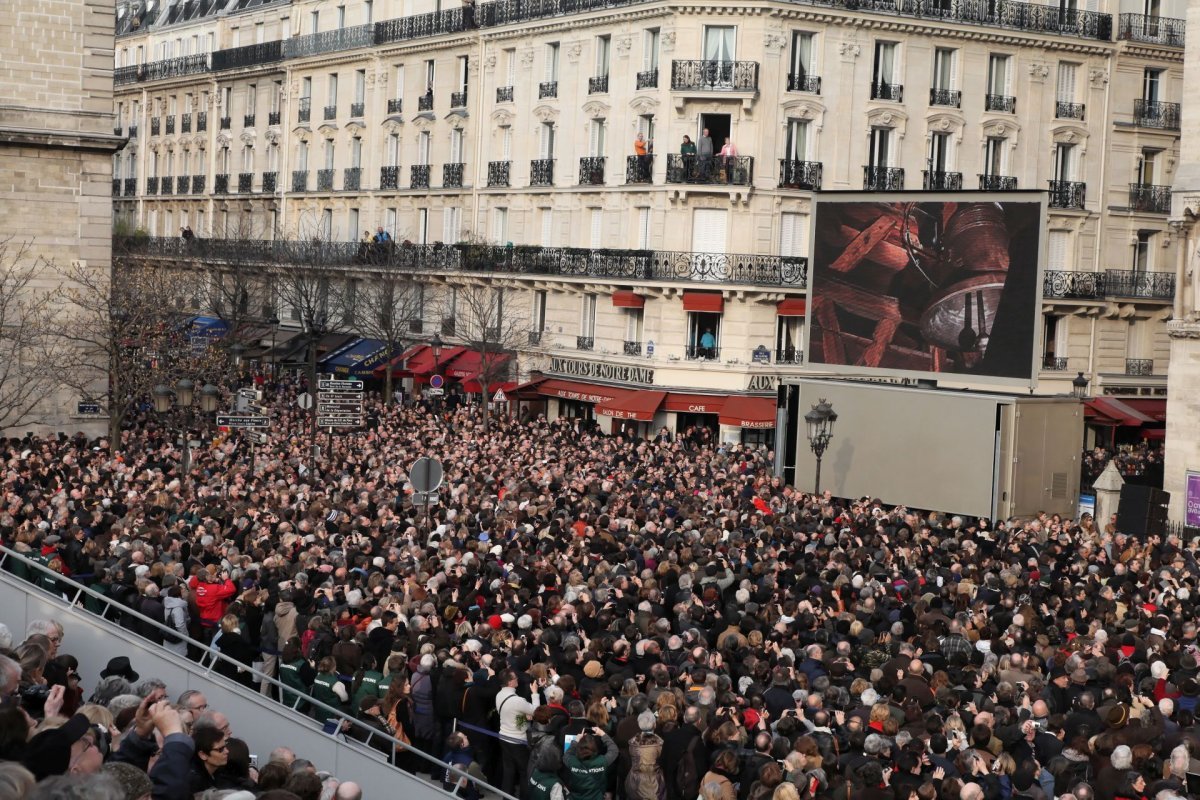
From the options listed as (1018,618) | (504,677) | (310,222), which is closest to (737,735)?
(504,677)

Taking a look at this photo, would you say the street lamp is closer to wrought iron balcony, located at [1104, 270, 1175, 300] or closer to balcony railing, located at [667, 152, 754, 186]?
balcony railing, located at [667, 152, 754, 186]

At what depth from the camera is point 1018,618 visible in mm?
19547

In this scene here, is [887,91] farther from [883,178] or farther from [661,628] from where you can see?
[661,628]

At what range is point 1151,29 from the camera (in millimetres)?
55281

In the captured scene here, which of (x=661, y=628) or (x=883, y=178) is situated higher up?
(x=883, y=178)

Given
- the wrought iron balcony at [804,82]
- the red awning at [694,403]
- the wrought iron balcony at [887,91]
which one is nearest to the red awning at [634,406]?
the red awning at [694,403]

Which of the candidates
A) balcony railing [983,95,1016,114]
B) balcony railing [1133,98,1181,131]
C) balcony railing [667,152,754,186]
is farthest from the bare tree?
balcony railing [1133,98,1181,131]

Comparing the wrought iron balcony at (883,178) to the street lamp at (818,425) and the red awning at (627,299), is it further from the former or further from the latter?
the street lamp at (818,425)

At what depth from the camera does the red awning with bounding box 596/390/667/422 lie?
4778 cm

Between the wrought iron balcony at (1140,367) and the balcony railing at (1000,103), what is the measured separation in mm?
8922

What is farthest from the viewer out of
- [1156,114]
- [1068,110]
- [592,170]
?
[1156,114]

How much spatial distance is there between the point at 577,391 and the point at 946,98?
13.9 m

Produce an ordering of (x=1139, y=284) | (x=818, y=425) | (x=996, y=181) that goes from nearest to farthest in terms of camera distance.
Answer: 1. (x=818, y=425)
2. (x=996, y=181)
3. (x=1139, y=284)

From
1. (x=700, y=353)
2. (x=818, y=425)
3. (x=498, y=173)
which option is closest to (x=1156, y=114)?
(x=700, y=353)
